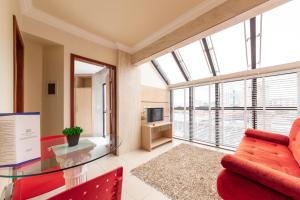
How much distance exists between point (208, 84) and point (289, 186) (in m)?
3.01

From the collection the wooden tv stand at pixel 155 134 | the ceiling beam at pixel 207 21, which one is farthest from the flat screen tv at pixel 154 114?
the ceiling beam at pixel 207 21

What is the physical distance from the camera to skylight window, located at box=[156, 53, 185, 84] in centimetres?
381

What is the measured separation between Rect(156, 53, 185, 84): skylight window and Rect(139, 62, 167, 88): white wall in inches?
10.7

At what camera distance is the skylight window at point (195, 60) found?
3168 millimetres

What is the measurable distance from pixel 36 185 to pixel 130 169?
1418 millimetres

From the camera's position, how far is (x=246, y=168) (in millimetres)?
969

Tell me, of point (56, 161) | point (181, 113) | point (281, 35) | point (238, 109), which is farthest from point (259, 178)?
point (181, 113)

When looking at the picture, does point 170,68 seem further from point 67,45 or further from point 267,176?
Result: point 267,176

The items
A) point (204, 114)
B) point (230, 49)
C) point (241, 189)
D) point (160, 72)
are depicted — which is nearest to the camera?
point (241, 189)

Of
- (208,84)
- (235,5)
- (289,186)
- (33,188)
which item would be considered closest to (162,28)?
(235,5)

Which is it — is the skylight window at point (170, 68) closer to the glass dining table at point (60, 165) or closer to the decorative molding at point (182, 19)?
the decorative molding at point (182, 19)

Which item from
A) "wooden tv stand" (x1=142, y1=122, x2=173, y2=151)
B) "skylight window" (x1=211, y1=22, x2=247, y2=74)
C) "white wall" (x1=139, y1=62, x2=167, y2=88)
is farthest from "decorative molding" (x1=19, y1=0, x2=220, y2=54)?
"wooden tv stand" (x1=142, y1=122, x2=173, y2=151)

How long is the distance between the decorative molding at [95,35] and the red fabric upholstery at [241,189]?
201 cm

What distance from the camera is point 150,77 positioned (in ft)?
13.0
